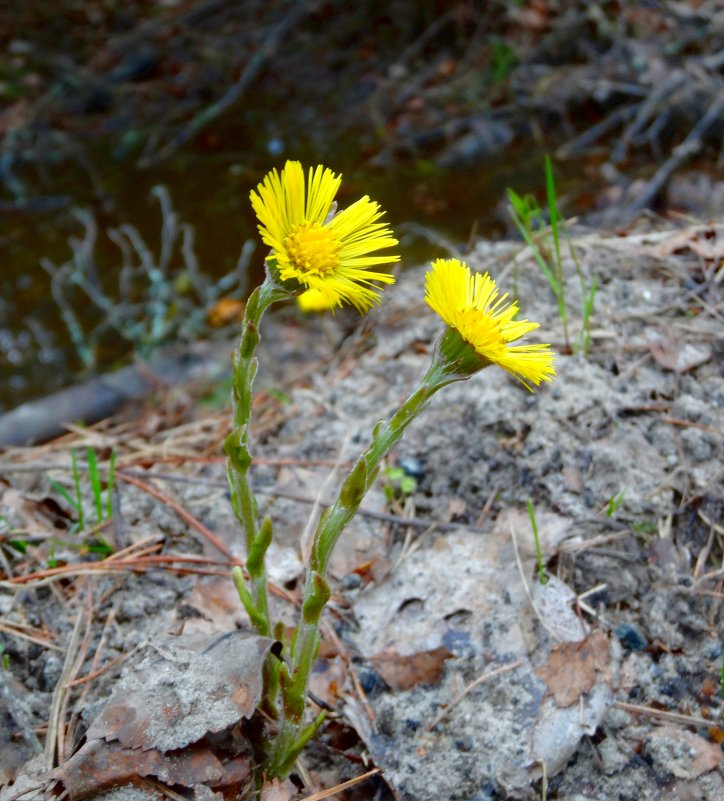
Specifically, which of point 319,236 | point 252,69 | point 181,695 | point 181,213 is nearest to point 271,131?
point 252,69

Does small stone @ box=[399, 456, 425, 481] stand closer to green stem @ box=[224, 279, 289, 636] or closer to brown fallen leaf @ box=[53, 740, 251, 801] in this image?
green stem @ box=[224, 279, 289, 636]

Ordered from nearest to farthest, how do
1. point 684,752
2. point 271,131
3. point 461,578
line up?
point 684,752 < point 461,578 < point 271,131

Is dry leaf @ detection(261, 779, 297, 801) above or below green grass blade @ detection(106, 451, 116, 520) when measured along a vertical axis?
below

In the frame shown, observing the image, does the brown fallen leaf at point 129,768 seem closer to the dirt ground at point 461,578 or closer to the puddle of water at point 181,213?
the dirt ground at point 461,578

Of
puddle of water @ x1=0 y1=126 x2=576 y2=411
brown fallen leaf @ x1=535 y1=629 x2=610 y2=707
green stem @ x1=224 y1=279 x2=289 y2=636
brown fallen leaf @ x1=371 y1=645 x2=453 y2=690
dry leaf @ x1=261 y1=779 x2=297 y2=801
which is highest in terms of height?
green stem @ x1=224 y1=279 x2=289 y2=636

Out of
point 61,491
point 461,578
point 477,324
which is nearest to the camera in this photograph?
point 477,324

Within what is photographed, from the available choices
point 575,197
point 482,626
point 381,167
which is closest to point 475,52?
point 381,167

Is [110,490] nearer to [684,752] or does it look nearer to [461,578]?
[461,578]

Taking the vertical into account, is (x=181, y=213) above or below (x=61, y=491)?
below

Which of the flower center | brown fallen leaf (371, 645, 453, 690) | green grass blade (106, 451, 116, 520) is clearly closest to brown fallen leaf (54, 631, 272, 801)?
brown fallen leaf (371, 645, 453, 690)
